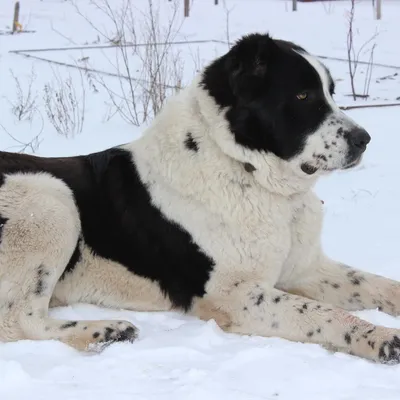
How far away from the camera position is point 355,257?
418cm

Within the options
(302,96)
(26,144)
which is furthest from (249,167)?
(26,144)

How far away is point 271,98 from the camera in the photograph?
3279mm

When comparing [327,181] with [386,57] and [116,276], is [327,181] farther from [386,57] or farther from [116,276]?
[386,57]

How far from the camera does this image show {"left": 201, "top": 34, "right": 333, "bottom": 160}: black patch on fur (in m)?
3.27

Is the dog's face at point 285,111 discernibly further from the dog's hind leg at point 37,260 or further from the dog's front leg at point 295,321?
the dog's hind leg at point 37,260

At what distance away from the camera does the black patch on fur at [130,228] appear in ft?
11.1

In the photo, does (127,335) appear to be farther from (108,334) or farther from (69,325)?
(69,325)

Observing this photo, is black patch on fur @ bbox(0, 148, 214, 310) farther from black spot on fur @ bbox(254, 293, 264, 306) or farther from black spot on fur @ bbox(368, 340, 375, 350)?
black spot on fur @ bbox(368, 340, 375, 350)

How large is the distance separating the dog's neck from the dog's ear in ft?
0.58

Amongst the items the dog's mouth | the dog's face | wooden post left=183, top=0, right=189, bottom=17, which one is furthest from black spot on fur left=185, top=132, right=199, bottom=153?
wooden post left=183, top=0, right=189, bottom=17

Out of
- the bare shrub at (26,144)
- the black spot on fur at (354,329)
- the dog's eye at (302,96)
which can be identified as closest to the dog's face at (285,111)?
the dog's eye at (302,96)

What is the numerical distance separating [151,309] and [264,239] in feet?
2.21

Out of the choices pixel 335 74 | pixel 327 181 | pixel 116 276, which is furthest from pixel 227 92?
pixel 335 74

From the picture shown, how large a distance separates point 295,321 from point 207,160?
89 centimetres
